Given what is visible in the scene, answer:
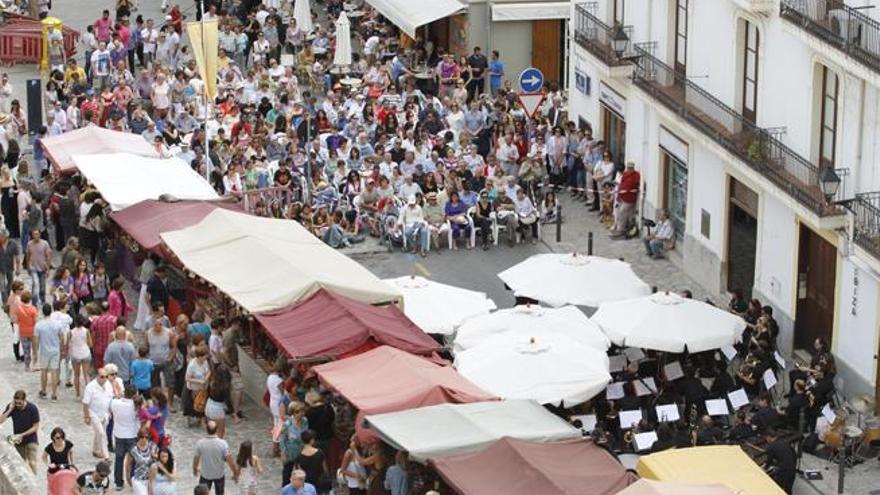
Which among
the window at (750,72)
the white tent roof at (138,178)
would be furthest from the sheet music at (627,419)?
the white tent roof at (138,178)

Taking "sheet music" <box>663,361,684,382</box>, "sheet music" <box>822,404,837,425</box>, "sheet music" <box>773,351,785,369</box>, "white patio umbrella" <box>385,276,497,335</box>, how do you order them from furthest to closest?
"white patio umbrella" <box>385,276,497,335</box>, "sheet music" <box>773,351,785,369</box>, "sheet music" <box>663,361,684,382</box>, "sheet music" <box>822,404,837,425</box>

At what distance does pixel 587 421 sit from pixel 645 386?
218cm

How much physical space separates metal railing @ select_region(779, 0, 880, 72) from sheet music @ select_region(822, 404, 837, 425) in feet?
18.0

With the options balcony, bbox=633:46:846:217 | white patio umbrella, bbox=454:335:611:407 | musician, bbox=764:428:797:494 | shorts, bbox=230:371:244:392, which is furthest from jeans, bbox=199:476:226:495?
balcony, bbox=633:46:846:217

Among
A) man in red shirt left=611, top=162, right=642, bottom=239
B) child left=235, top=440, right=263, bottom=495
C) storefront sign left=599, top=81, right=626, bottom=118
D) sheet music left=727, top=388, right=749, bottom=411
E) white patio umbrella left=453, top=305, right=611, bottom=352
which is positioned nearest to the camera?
child left=235, top=440, right=263, bottom=495

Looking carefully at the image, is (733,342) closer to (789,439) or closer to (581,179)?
(789,439)

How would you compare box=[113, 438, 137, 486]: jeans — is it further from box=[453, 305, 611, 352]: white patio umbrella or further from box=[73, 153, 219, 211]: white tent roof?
box=[73, 153, 219, 211]: white tent roof

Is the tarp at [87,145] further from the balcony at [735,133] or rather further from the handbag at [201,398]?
the handbag at [201,398]

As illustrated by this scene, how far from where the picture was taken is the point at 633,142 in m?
49.8

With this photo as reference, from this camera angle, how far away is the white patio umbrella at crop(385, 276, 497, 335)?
39.8 m

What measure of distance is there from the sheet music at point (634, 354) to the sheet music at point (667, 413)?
216cm

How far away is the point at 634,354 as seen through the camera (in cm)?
3984

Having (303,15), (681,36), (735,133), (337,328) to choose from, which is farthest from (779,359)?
(303,15)

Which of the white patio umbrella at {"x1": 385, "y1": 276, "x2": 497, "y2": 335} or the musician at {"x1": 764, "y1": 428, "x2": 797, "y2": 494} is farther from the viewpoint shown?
the white patio umbrella at {"x1": 385, "y1": 276, "x2": 497, "y2": 335}
